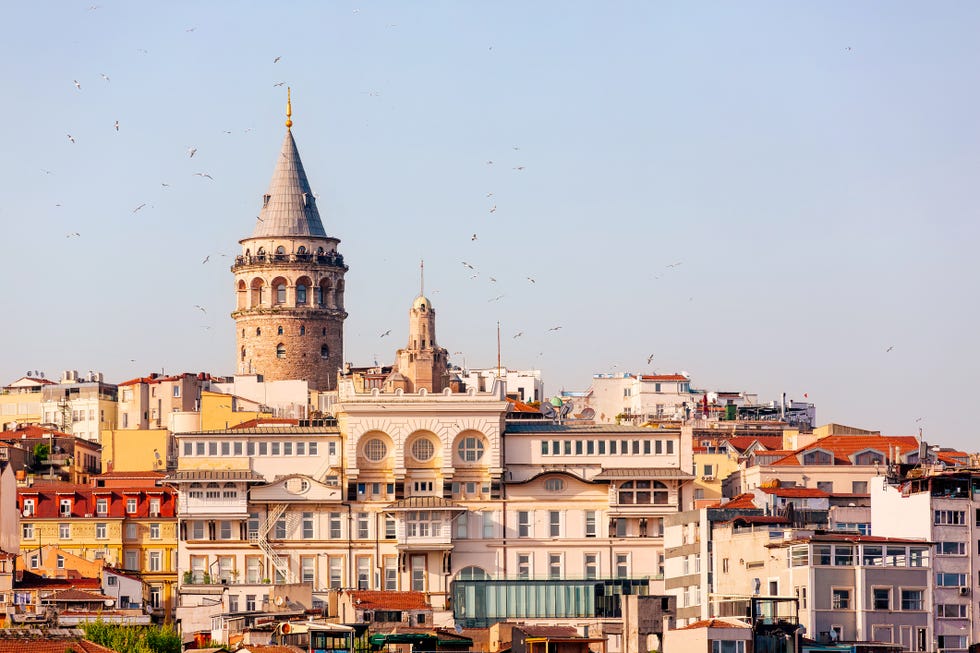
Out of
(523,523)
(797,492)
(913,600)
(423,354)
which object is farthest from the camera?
(423,354)

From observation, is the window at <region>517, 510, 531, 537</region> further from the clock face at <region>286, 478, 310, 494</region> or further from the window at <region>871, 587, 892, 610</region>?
the window at <region>871, 587, 892, 610</region>

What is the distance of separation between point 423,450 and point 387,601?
86.9 ft

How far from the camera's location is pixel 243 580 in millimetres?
114375

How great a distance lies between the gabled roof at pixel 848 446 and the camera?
121 metres

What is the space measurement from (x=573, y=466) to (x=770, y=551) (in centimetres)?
3373

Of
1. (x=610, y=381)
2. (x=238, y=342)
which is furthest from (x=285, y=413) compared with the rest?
(x=610, y=381)


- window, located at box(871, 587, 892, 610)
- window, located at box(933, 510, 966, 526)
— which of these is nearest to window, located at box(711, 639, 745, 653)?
window, located at box(871, 587, 892, 610)

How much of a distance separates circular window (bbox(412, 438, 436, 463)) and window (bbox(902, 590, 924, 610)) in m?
39.3

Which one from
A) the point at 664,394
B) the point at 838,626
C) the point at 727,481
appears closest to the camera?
the point at 838,626

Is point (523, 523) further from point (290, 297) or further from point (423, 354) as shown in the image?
point (290, 297)

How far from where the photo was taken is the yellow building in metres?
115

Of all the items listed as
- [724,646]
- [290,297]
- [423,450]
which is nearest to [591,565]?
[423,450]

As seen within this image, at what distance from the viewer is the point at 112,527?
11538cm

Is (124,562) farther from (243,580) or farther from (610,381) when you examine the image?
(610,381)
